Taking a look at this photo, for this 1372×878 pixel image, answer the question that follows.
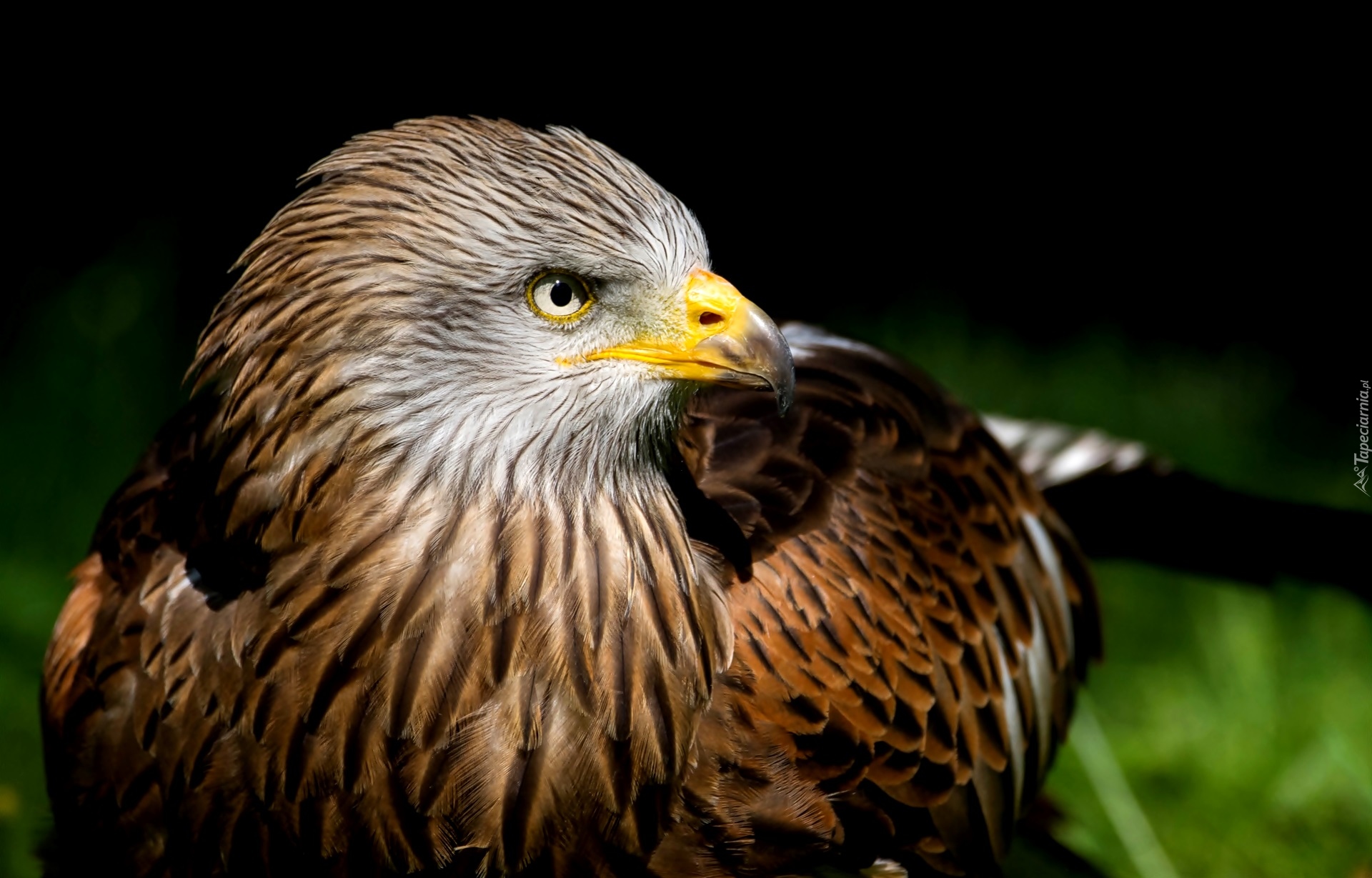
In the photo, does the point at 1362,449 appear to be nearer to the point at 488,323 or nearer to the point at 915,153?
the point at 915,153

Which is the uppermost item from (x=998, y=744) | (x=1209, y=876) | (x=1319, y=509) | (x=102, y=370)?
(x=1319, y=509)

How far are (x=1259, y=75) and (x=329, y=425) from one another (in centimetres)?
541

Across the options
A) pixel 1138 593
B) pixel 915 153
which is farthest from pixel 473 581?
pixel 915 153

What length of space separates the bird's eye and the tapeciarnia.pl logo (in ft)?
12.7

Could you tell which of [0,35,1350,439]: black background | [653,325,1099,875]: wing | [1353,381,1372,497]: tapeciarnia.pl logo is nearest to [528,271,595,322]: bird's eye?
[653,325,1099,875]: wing

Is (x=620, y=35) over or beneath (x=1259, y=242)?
over

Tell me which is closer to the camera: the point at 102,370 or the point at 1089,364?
the point at 102,370

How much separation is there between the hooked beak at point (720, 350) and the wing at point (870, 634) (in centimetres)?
40

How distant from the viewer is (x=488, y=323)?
2.35m

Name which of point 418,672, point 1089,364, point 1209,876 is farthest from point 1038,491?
point 1089,364

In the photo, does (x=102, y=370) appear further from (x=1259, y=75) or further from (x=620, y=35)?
(x=1259, y=75)

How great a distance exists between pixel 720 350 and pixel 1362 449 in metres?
3.96

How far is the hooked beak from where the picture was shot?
7.75 ft

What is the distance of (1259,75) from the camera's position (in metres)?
6.59
